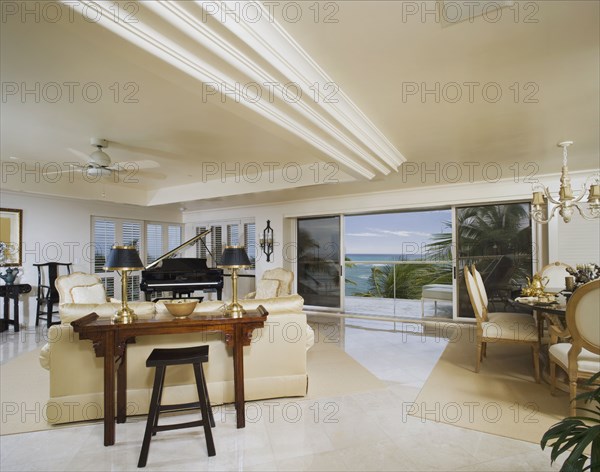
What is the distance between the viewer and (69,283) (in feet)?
15.5

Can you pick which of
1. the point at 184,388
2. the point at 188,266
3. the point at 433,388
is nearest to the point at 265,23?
the point at 184,388

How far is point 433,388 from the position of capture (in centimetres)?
308

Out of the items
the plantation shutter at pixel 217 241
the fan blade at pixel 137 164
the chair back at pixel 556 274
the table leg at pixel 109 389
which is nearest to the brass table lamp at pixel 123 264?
the table leg at pixel 109 389

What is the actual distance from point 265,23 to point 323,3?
0.33 meters

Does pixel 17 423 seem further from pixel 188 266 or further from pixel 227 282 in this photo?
pixel 227 282

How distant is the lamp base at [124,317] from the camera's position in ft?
7.53

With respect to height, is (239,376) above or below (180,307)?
below

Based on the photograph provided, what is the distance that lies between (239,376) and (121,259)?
122 cm

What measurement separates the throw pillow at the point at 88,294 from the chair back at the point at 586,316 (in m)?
5.42

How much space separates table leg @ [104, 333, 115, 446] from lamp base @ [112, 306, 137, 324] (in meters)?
0.10

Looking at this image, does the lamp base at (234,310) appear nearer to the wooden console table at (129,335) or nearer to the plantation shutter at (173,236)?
the wooden console table at (129,335)

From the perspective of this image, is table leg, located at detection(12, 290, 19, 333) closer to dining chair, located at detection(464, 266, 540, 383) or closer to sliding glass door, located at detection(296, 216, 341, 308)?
sliding glass door, located at detection(296, 216, 341, 308)

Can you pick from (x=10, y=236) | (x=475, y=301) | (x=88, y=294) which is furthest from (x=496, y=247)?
(x=10, y=236)

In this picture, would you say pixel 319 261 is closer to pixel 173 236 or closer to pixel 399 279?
pixel 399 279
